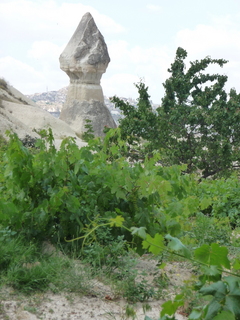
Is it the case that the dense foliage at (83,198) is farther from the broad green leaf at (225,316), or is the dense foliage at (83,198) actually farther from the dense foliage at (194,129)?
the dense foliage at (194,129)

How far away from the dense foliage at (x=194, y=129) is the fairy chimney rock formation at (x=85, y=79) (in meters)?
17.3

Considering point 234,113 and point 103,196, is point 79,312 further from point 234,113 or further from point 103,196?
point 234,113

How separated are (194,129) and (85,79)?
63.8 feet

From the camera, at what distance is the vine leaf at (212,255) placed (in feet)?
4.78

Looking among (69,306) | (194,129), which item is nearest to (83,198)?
(69,306)

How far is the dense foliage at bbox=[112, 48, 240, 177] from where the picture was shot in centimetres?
1426

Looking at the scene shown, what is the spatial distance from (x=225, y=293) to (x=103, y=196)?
2.46m

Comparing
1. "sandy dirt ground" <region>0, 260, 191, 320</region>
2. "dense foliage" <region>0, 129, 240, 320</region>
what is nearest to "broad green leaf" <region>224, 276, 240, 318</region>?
"sandy dirt ground" <region>0, 260, 191, 320</region>

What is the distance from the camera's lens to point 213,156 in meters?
14.5

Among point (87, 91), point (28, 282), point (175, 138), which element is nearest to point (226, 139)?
point (175, 138)

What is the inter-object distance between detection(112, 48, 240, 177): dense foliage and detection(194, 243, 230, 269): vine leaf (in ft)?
41.2

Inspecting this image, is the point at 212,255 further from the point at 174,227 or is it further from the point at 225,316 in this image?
the point at 174,227

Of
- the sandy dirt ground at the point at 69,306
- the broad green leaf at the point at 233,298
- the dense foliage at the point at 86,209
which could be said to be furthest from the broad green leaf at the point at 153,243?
the sandy dirt ground at the point at 69,306

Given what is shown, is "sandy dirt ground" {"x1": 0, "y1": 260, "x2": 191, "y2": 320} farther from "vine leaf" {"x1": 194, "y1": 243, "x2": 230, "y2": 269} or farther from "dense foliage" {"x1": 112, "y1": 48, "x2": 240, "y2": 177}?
"dense foliage" {"x1": 112, "y1": 48, "x2": 240, "y2": 177}
